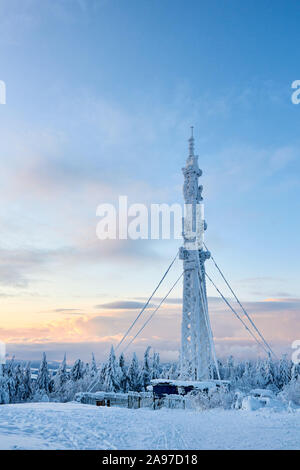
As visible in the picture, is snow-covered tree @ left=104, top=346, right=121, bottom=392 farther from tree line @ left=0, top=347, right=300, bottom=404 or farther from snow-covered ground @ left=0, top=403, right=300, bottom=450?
snow-covered ground @ left=0, top=403, right=300, bottom=450

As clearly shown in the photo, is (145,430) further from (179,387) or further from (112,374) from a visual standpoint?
(112,374)

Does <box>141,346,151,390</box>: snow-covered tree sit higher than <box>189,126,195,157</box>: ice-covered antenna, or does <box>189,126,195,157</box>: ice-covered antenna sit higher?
<box>189,126,195,157</box>: ice-covered antenna

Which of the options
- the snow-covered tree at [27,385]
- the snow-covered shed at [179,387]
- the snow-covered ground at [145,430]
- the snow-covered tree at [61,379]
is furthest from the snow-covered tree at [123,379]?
the snow-covered ground at [145,430]

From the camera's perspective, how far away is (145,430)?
36.0 feet

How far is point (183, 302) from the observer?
97.6 ft

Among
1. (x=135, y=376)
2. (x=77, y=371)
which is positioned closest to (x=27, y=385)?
(x=77, y=371)

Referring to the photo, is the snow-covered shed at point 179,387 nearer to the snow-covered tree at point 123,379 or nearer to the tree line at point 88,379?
the tree line at point 88,379

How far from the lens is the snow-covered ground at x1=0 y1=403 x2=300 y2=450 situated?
8.98 meters

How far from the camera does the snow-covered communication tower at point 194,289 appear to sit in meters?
28.7

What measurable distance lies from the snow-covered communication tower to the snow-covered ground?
1425 centimetres

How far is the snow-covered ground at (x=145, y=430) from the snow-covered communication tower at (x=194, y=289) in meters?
14.3

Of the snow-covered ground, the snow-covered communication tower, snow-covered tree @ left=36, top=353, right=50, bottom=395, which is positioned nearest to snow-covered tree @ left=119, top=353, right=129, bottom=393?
snow-covered tree @ left=36, top=353, right=50, bottom=395

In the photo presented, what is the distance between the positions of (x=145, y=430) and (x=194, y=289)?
61.9 feet
